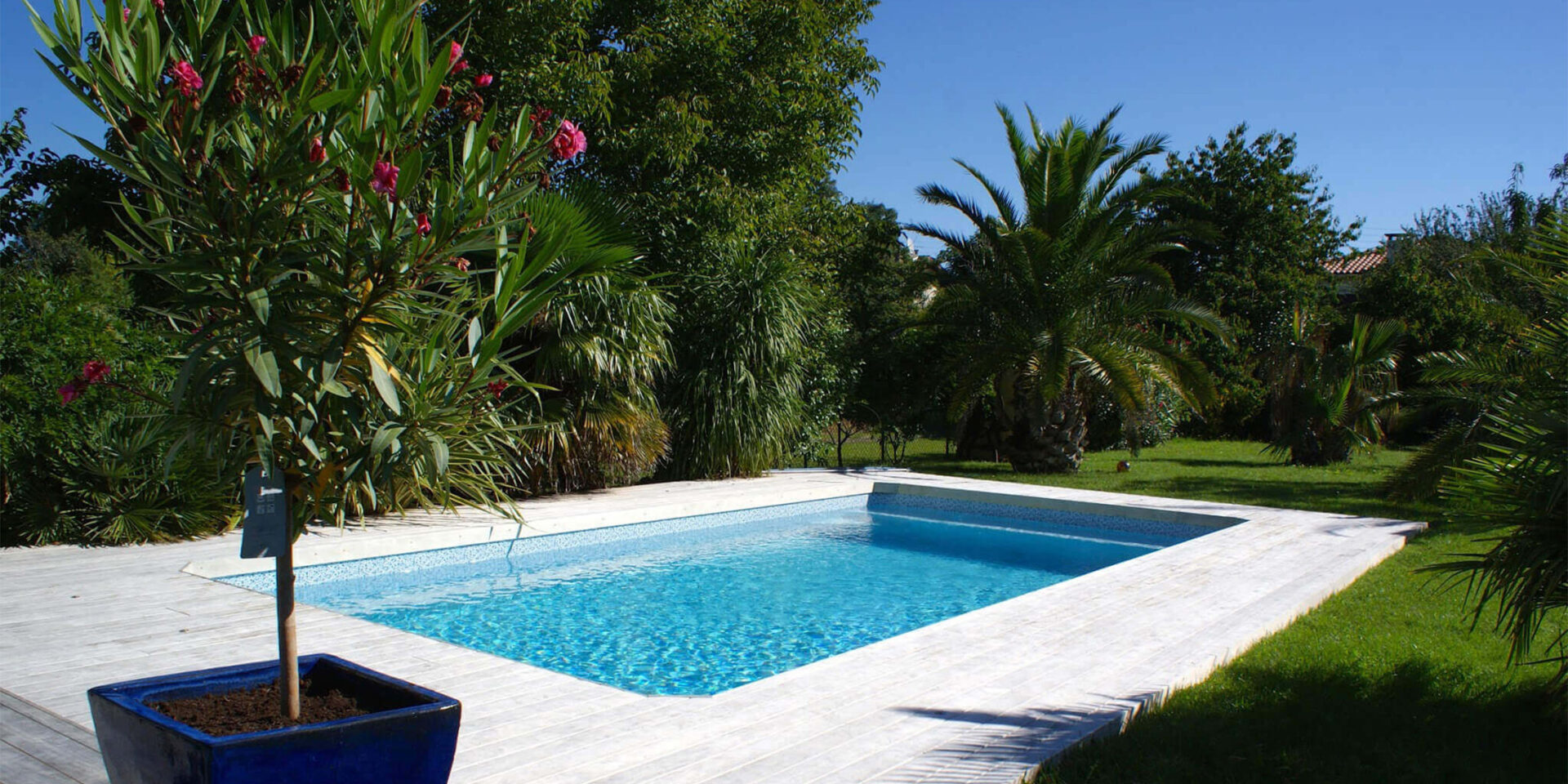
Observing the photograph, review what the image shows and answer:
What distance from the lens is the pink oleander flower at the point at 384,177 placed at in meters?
2.56

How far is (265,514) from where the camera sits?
276cm

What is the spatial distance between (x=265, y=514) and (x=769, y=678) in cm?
255

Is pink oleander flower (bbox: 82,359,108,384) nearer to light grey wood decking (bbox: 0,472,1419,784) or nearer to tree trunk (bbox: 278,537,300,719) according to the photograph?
tree trunk (bbox: 278,537,300,719)

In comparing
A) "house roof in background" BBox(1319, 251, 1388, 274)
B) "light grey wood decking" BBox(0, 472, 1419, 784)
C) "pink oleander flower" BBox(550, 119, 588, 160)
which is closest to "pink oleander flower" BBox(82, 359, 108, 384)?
"pink oleander flower" BBox(550, 119, 588, 160)

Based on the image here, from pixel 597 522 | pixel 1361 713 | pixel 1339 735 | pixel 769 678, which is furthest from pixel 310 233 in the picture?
pixel 597 522

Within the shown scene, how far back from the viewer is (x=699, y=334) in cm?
1323

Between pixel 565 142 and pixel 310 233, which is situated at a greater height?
pixel 565 142

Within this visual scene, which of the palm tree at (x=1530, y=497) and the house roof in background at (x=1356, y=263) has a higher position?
the house roof in background at (x=1356, y=263)

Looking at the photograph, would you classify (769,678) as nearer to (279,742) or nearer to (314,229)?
(279,742)

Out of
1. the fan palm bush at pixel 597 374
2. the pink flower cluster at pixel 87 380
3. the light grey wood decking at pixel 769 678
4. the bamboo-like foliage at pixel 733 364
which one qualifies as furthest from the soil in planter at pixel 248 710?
the bamboo-like foliage at pixel 733 364

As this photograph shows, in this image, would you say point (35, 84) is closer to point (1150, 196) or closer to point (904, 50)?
point (904, 50)

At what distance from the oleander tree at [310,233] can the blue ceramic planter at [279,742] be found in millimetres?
326

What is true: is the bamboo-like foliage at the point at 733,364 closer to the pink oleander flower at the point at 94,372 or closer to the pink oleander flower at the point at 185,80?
the pink oleander flower at the point at 94,372

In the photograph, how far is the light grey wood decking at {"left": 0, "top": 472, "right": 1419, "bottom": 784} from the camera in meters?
3.67
